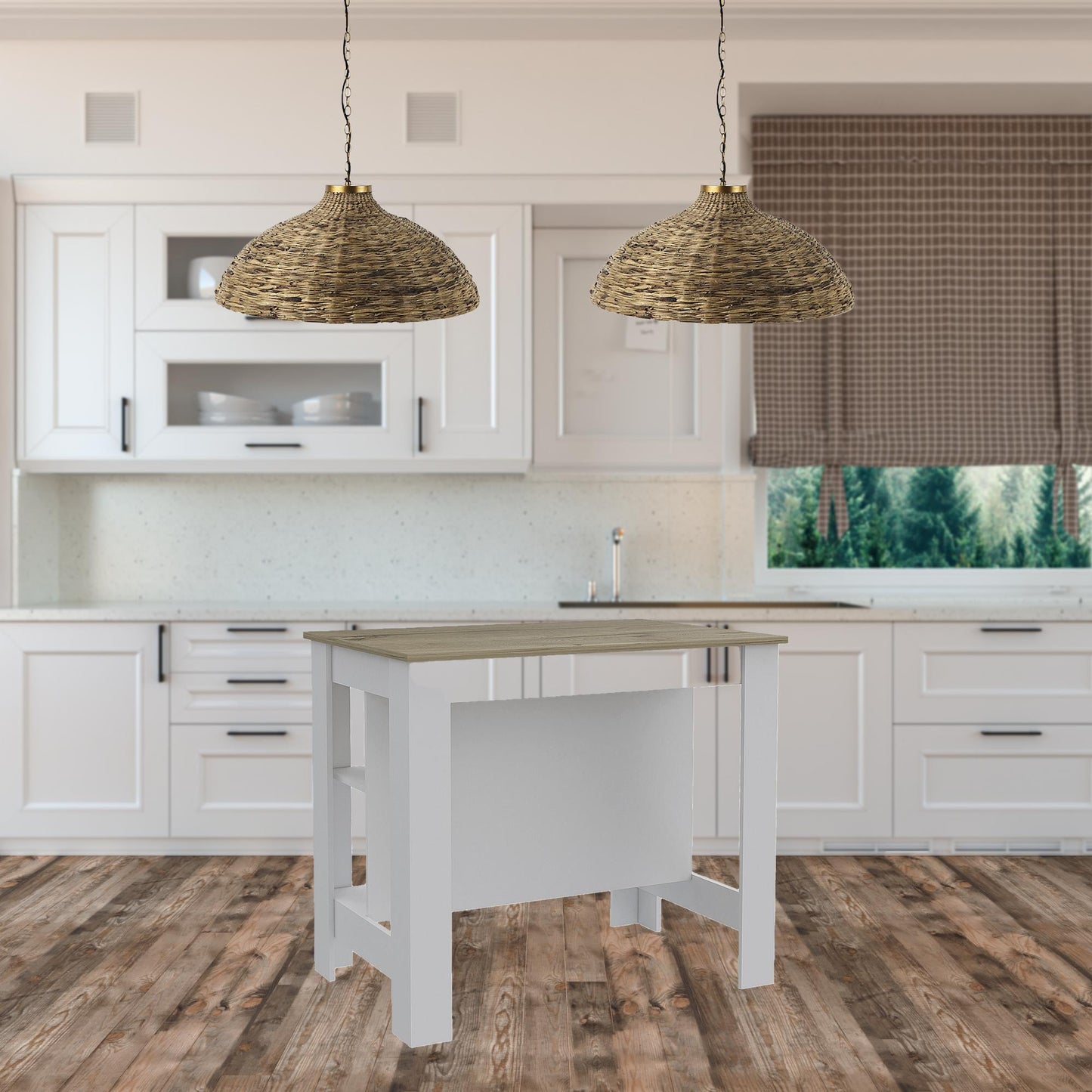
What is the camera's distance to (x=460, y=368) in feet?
13.7

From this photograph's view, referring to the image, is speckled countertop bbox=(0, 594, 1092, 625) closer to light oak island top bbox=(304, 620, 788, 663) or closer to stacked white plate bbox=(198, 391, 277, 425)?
stacked white plate bbox=(198, 391, 277, 425)

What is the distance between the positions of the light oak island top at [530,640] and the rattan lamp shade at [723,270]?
2.30 ft

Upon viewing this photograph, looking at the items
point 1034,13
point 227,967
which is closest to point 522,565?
point 227,967

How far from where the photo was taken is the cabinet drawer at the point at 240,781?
13.2 feet

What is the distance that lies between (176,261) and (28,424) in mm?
758

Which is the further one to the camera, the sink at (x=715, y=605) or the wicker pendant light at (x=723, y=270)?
the sink at (x=715, y=605)

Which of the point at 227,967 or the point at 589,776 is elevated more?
the point at 589,776

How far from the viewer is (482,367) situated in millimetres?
4195

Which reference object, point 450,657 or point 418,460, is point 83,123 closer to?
point 418,460

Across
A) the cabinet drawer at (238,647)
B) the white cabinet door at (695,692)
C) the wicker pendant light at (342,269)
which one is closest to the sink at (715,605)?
the white cabinet door at (695,692)

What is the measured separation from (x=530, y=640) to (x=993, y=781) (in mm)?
2167

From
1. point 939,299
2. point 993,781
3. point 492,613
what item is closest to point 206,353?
point 492,613

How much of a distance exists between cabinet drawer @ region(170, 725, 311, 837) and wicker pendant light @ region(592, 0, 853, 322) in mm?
2208

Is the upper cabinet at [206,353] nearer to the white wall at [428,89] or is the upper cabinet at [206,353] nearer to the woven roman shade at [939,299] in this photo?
the white wall at [428,89]
